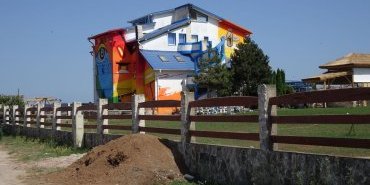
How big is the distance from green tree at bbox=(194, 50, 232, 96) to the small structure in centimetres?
744

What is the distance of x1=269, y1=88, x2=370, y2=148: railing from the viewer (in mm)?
7316

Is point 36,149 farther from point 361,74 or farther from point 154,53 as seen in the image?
Answer: point 361,74

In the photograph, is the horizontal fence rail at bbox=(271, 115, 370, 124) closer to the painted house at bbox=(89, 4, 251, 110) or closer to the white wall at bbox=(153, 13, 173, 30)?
the painted house at bbox=(89, 4, 251, 110)

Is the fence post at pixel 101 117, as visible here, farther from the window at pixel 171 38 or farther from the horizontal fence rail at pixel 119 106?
the window at pixel 171 38

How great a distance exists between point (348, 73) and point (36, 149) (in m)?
33.0

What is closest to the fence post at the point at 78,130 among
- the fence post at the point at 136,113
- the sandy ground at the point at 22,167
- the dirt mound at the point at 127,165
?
the sandy ground at the point at 22,167

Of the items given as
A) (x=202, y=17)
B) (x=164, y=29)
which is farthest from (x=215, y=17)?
(x=164, y=29)

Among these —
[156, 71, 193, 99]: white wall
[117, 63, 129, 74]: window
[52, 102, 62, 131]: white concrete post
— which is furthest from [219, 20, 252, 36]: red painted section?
[52, 102, 62, 131]: white concrete post

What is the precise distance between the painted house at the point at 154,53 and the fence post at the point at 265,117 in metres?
40.7

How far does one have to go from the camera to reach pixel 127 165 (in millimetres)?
11031

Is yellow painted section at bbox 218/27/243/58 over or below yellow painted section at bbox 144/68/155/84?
over

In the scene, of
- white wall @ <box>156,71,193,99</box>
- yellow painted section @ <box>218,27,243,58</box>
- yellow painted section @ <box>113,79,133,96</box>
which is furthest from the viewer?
yellow painted section @ <box>218,27,243,58</box>

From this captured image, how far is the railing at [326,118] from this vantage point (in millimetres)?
7316

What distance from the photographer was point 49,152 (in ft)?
60.4
